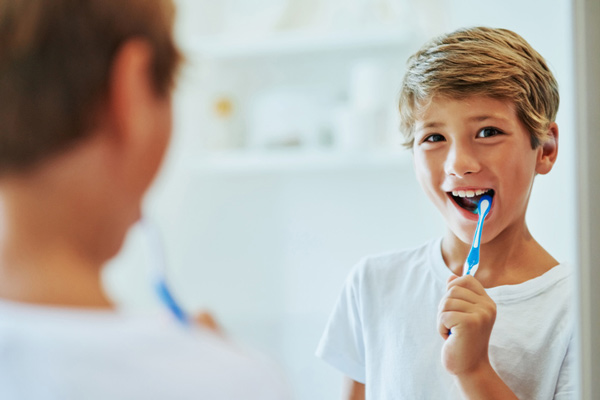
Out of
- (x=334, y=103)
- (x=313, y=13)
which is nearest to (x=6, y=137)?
(x=334, y=103)

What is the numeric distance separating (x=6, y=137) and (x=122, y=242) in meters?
0.10

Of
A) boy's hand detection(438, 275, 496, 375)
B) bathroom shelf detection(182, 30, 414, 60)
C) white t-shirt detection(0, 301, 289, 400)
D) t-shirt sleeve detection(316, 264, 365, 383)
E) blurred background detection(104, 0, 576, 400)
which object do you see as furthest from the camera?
bathroom shelf detection(182, 30, 414, 60)

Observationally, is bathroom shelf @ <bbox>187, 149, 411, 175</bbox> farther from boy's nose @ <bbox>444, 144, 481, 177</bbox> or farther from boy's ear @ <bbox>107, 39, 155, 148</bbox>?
boy's ear @ <bbox>107, 39, 155, 148</bbox>

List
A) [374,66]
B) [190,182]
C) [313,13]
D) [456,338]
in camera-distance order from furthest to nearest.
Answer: [313,13]
[374,66]
[190,182]
[456,338]

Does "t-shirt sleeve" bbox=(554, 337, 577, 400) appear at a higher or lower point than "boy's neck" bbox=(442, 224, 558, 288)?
lower

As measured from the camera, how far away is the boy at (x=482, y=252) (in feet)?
1.63

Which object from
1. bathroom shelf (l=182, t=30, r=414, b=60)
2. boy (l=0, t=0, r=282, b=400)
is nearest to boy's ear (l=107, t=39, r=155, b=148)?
boy (l=0, t=0, r=282, b=400)

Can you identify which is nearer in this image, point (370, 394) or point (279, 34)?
point (370, 394)

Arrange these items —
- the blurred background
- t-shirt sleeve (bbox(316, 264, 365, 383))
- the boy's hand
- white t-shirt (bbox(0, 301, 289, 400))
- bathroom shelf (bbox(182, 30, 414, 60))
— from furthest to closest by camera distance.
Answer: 1. bathroom shelf (bbox(182, 30, 414, 60))
2. the blurred background
3. t-shirt sleeve (bbox(316, 264, 365, 383))
4. the boy's hand
5. white t-shirt (bbox(0, 301, 289, 400))

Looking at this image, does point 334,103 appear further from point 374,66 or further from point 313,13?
point 313,13

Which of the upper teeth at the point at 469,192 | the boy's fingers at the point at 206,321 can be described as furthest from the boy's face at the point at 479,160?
the boy's fingers at the point at 206,321

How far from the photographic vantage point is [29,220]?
14.8 inches

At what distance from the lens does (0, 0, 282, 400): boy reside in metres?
0.35

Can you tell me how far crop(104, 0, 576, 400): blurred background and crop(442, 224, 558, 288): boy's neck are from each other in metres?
0.21
